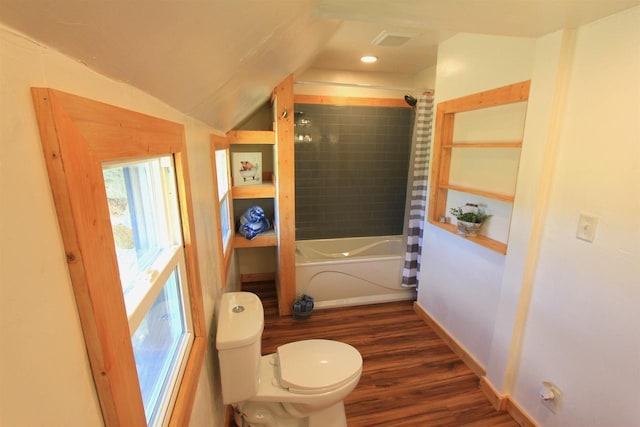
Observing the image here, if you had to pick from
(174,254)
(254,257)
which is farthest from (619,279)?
(254,257)

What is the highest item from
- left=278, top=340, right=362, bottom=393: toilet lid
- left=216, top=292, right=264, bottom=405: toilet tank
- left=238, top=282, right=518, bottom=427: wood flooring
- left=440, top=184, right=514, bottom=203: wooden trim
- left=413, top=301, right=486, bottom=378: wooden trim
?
left=440, top=184, right=514, bottom=203: wooden trim

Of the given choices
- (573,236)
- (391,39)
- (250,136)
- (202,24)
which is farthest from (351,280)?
(202,24)

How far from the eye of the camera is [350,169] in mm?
3369

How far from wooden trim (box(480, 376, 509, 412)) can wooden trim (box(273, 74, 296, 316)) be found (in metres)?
1.58

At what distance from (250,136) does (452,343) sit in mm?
2400

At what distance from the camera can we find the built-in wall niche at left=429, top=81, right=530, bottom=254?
67.3 inches

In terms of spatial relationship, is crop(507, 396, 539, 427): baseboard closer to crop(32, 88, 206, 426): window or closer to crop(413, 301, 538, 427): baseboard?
crop(413, 301, 538, 427): baseboard

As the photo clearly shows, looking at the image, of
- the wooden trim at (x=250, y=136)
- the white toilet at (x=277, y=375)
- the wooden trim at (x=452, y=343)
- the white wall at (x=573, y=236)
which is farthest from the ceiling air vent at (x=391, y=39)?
the wooden trim at (x=452, y=343)

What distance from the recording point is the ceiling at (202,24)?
31cm

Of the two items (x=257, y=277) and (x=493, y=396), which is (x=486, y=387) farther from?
(x=257, y=277)

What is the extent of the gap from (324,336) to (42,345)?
229 centimetres

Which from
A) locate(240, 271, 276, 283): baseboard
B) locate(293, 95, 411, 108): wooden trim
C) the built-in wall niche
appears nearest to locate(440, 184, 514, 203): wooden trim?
the built-in wall niche

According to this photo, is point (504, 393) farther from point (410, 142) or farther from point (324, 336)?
point (410, 142)

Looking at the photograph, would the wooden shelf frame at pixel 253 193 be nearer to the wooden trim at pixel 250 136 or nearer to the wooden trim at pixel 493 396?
the wooden trim at pixel 250 136
